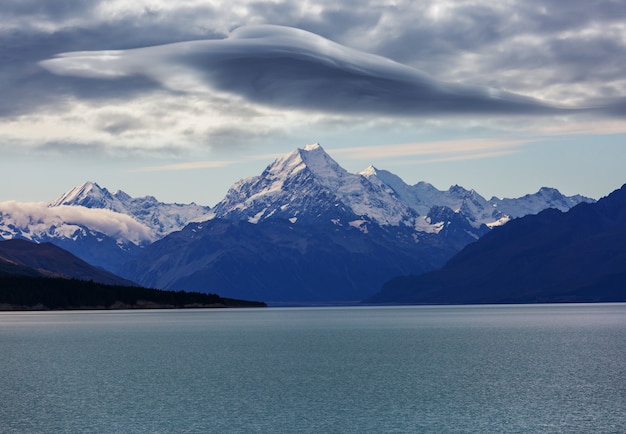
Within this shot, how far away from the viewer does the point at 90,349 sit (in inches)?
6511

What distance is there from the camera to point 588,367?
4744 inches

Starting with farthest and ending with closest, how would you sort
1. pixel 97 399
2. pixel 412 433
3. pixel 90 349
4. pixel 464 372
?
pixel 90 349 < pixel 464 372 < pixel 97 399 < pixel 412 433

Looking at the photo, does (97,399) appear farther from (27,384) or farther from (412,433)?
(412,433)

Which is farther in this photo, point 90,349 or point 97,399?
point 90,349

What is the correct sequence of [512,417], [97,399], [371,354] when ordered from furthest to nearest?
[371,354]
[97,399]
[512,417]

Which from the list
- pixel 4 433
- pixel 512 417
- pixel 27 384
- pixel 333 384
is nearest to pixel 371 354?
pixel 333 384

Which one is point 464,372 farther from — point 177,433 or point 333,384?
point 177,433

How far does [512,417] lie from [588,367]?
4537 cm

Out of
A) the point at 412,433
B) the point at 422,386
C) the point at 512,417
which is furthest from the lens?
the point at 422,386

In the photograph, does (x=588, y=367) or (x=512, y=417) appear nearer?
(x=512, y=417)

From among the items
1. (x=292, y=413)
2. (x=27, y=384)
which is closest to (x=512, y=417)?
(x=292, y=413)

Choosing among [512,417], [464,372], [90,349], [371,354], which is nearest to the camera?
[512,417]

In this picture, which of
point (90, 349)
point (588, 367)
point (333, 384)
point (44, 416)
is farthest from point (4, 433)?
point (90, 349)

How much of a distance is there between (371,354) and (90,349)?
53073 mm
